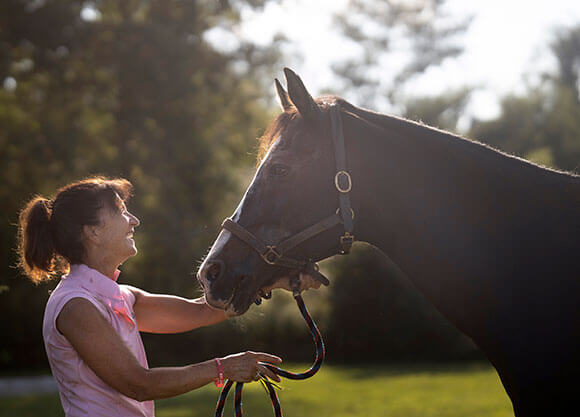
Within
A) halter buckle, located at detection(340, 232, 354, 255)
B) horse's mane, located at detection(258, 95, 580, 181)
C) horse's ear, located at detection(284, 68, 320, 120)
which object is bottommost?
halter buckle, located at detection(340, 232, 354, 255)

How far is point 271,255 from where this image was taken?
242 cm

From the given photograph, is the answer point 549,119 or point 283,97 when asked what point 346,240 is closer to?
point 283,97

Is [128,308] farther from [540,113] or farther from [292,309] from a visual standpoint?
[540,113]

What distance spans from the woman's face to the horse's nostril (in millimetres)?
436

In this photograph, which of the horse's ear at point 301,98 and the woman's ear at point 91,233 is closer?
the horse's ear at point 301,98

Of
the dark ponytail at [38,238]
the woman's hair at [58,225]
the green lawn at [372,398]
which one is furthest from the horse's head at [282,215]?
the green lawn at [372,398]

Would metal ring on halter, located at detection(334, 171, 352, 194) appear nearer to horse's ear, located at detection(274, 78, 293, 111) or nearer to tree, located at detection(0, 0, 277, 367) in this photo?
horse's ear, located at detection(274, 78, 293, 111)

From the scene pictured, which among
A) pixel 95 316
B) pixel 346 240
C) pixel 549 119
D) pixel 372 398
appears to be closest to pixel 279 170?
pixel 346 240

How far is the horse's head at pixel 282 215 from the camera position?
7.91 feet

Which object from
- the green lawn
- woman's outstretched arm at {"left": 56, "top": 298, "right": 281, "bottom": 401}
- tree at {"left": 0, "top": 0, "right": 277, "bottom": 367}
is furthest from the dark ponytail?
tree at {"left": 0, "top": 0, "right": 277, "bottom": 367}

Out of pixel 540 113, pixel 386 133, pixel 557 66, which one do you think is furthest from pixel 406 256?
pixel 557 66

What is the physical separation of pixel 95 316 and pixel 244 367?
591 mm

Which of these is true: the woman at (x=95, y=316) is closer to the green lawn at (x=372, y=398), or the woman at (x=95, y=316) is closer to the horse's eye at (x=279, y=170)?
the horse's eye at (x=279, y=170)

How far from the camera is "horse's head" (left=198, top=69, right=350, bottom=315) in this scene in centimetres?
241
